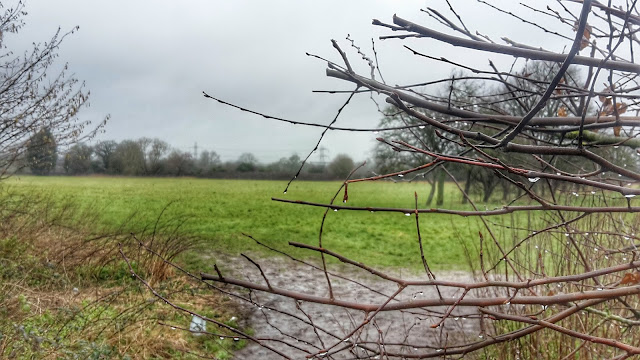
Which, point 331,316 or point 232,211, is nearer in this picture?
point 331,316

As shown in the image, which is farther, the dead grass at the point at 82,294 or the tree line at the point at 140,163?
the tree line at the point at 140,163

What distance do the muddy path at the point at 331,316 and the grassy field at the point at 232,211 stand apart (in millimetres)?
509

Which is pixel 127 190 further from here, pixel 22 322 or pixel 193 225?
pixel 22 322

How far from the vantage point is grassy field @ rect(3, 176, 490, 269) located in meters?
6.64

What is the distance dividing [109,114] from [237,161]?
165 centimetres

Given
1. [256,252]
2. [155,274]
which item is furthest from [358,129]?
[256,252]

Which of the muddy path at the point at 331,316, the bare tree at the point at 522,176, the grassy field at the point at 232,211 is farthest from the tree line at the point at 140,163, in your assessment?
the bare tree at the point at 522,176

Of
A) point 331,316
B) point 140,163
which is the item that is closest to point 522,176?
point 331,316

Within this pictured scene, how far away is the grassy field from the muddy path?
1.67 feet

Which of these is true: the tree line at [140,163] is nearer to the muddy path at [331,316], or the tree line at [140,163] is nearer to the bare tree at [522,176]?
the muddy path at [331,316]

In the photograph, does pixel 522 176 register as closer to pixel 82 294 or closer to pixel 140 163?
pixel 82 294

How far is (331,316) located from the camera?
5.02 meters

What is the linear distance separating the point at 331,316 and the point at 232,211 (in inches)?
142

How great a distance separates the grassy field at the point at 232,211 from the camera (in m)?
6.64
